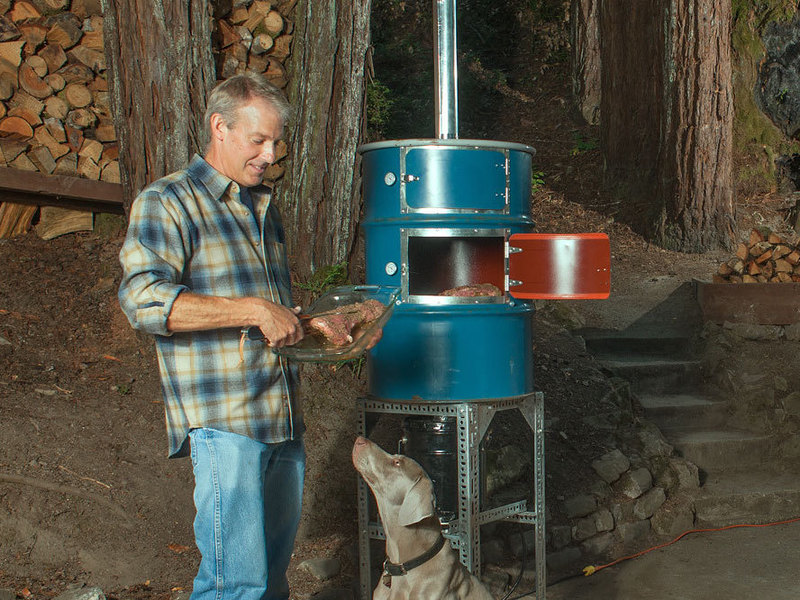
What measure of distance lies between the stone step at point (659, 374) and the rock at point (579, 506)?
1.54 m

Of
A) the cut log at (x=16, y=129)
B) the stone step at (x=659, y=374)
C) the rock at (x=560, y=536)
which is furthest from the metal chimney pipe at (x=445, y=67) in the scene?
the cut log at (x=16, y=129)

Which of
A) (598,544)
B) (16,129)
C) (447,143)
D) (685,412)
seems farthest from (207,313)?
(685,412)

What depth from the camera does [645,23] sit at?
9914mm

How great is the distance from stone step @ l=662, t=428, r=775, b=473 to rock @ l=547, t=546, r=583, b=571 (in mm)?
1303

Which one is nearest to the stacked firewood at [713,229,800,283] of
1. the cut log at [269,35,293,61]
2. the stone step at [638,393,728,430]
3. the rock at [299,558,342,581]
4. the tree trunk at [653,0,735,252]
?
the stone step at [638,393,728,430]

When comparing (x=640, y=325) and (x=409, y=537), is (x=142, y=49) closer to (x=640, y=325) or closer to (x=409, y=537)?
(x=409, y=537)

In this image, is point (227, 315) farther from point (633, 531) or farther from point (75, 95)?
point (75, 95)

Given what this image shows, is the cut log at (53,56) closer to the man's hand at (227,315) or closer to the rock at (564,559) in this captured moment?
the man's hand at (227,315)

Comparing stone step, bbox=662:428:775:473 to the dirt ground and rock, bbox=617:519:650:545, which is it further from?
rock, bbox=617:519:650:545

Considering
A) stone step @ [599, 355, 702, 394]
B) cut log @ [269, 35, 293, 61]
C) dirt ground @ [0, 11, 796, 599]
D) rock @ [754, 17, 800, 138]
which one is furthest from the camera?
rock @ [754, 17, 800, 138]

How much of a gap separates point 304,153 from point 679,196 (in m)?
5.01

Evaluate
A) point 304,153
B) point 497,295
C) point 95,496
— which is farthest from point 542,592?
point 304,153

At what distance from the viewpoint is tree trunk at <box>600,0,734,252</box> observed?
895 centimetres

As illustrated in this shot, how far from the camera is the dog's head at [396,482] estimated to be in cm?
285
